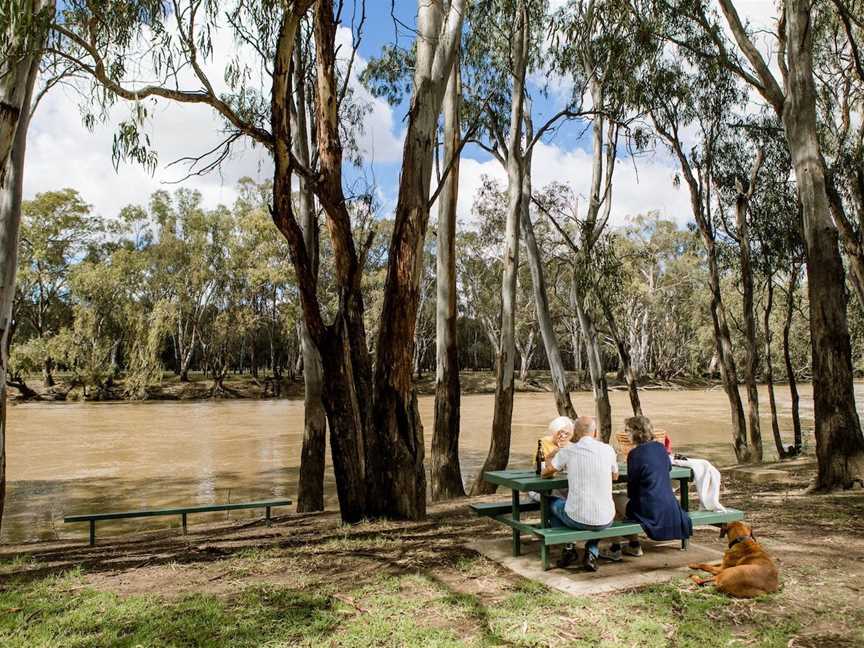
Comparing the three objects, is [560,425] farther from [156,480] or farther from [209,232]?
[209,232]

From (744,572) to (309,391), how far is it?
5.29 meters

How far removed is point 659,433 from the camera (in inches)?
167

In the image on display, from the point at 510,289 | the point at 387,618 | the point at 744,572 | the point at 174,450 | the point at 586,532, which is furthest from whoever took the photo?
the point at 174,450

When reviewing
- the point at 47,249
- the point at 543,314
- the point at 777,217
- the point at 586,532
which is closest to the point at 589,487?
the point at 586,532

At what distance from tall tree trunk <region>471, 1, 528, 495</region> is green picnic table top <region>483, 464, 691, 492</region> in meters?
4.28

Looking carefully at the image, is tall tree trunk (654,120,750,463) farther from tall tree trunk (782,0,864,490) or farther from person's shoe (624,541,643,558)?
person's shoe (624,541,643,558)

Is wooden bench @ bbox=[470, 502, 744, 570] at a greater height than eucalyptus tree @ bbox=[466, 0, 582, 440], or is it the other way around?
eucalyptus tree @ bbox=[466, 0, 582, 440]

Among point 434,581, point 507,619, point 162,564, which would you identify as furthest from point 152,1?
point 507,619

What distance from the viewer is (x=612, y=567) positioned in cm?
335

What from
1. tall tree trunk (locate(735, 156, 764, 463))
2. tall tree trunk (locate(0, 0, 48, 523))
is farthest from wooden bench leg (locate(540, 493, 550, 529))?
tall tree trunk (locate(735, 156, 764, 463))

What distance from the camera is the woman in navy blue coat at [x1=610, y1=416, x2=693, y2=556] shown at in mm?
3293

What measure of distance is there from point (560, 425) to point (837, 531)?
6.48 ft

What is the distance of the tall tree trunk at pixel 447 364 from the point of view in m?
7.73

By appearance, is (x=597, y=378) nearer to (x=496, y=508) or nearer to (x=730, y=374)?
(x=730, y=374)
